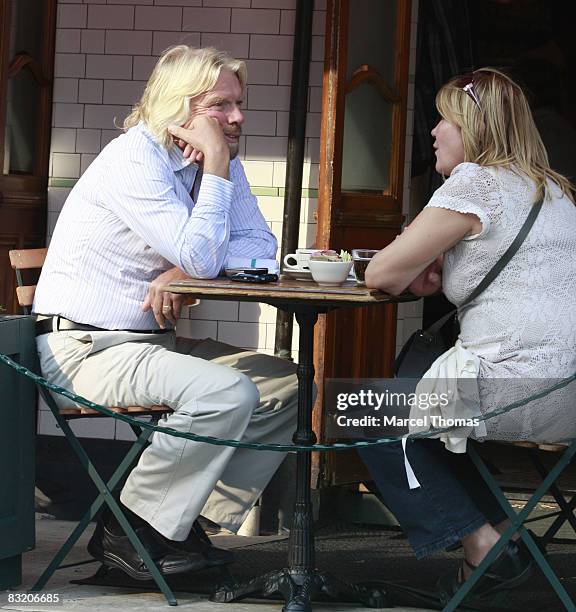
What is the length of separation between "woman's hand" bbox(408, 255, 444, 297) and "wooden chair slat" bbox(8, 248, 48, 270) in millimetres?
1534

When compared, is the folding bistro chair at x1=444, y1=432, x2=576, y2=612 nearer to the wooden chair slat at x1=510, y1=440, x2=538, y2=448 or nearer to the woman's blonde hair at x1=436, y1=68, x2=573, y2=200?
the wooden chair slat at x1=510, y1=440, x2=538, y2=448

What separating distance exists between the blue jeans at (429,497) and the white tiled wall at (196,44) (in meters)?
1.88

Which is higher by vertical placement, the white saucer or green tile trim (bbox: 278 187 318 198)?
green tile trim (bbox: 278 187 318 198)

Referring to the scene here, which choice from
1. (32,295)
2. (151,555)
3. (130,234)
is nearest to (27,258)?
(32,295)

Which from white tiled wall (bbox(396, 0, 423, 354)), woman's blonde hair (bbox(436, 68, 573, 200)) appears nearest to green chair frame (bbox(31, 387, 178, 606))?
woman's blonde hair (bbox(436, 68, 573, 200))

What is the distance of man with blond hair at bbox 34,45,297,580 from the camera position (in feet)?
14.0

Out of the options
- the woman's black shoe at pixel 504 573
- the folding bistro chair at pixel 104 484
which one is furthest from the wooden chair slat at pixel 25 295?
the woman's black shoe at pixel 504 573

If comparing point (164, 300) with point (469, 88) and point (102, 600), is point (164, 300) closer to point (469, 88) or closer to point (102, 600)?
point (102, 600)

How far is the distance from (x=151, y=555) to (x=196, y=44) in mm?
2754

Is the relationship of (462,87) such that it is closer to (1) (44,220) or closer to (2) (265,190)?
(2) (265,190)

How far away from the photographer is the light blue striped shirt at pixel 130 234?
4.38m

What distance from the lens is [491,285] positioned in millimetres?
4156

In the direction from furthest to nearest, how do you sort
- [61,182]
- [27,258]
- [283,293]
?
[61,182] < [27,258] < [283,293]

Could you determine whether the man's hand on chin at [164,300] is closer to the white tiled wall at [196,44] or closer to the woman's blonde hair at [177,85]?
the woman's blonde hair at [177,85]
